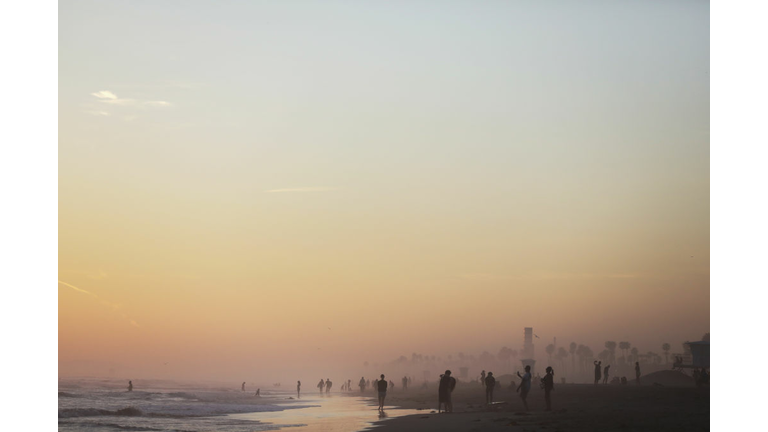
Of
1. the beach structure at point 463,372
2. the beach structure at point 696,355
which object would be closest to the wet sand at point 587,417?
the beach structure at point 696,355

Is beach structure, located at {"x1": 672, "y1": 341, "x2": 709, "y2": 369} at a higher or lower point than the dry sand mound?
higher

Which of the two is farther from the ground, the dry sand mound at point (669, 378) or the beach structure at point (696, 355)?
the beach structure at point (696, 355)

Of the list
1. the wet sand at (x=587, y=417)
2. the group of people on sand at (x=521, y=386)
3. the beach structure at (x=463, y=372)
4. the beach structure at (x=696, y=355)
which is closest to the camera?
the wet sand at (x=587, y=417)

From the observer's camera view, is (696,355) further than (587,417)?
Yes

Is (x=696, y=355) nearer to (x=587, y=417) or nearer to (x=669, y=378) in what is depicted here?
(x=587, y=417)

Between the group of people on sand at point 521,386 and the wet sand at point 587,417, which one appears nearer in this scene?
the wet sand at point 587,417

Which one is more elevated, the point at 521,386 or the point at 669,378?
the point at 521,386

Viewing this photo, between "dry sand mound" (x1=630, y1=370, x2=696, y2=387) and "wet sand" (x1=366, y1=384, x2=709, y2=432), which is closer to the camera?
"wet sand" (x1=366, y1=384, x2=709, y2=432)

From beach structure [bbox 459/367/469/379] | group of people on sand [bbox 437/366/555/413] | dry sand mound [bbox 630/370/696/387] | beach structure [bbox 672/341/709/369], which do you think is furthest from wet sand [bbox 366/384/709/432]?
beach structure [bbox 459/367/469/379]

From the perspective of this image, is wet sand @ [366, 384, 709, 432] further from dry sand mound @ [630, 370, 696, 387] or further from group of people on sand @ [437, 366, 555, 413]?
dry sand mound @ [630, 370, 696, 387]

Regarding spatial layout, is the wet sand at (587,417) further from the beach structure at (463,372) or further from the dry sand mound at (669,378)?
the beach structure at (463,372)

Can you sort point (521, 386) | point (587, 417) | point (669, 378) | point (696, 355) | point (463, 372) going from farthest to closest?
point (463, 372) → point (669, 378) → point (696, 355) → point (521, 386) → point (587, 417)

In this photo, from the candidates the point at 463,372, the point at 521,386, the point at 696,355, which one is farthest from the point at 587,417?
the point at 463,372

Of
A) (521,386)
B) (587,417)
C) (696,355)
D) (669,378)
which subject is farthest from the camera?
(669,378)
